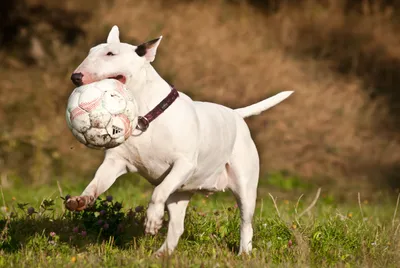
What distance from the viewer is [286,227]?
6297 mm

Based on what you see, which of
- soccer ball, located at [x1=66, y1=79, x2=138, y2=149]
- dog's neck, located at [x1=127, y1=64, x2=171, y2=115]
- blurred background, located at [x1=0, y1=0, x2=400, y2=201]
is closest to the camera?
soccer ball, located at [x1=66, y1=79, x2=138, y2=149]

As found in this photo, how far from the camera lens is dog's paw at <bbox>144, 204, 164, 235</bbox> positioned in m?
5.09

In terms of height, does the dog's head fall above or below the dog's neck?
above

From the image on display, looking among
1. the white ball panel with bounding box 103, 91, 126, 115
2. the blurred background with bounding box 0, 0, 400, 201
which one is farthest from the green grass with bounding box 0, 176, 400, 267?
the blurred background with bounding box 0, 0, 400, 201

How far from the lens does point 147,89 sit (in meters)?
5.36

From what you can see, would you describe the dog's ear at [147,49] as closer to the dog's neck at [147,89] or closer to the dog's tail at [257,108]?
the dog's neck at [147,89]

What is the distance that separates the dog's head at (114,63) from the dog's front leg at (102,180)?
0.60 metres

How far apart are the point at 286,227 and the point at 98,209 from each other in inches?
60.7

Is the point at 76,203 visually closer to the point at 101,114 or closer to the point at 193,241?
the point at 101,114

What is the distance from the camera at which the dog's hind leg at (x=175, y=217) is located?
233 inches

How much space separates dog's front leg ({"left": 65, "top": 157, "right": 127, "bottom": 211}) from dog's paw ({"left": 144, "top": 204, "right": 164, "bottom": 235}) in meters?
0.41

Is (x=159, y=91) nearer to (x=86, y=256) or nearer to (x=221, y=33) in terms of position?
(x=86, y=256)

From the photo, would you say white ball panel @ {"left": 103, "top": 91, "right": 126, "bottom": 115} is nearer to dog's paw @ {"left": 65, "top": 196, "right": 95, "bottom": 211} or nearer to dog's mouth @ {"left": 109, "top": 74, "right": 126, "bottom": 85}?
dog's mouth @ {"left": 109, "top": 74, "right": 126, "bottom": 85}

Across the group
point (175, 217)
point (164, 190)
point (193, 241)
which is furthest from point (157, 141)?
point (193, 241)
